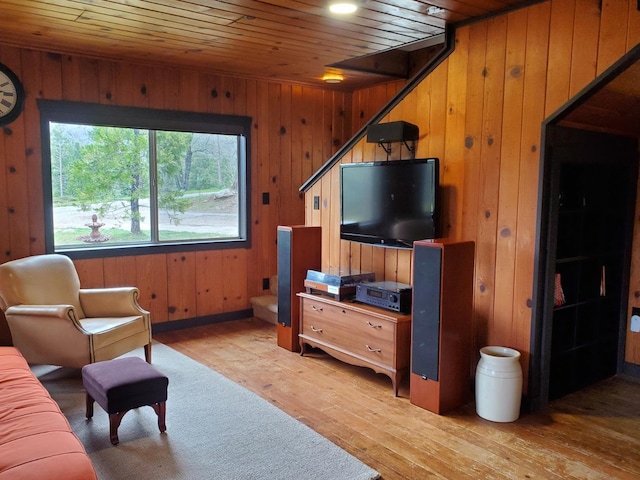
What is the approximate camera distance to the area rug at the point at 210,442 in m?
2.51

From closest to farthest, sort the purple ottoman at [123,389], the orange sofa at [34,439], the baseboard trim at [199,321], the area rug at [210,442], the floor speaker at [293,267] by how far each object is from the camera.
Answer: the orange sofa at [34,439], the area rug at [210,442], the purple ottoman at [123,389], the floor speaker at [293,267], the baseboard trim at [199,321]

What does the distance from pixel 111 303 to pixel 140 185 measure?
4.30ft

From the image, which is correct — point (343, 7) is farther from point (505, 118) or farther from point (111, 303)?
point (111, 303)

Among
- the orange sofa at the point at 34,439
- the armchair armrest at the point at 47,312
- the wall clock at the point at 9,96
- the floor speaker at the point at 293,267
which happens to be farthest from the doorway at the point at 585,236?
the wall clock at the point at 9,96

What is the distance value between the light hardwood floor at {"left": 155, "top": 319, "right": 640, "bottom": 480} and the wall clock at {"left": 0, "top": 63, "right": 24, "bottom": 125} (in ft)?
7.67

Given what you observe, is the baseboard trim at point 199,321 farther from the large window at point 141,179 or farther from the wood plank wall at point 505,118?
the wood plank wall at point 505,118

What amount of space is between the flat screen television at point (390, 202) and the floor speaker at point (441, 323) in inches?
16.3

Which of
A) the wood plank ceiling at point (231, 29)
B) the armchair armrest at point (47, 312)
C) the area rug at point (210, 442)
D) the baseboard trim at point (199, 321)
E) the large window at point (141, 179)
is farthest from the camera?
the baseboard trim at point (199, 321)

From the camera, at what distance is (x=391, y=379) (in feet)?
11.7

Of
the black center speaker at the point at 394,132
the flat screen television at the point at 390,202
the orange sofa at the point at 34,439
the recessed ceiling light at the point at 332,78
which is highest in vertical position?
the recessed ceiling light at the point at 332,78

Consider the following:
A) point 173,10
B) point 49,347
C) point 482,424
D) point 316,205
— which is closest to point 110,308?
point 49,347

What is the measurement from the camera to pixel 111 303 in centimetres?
398

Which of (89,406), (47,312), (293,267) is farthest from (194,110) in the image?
(89,406)

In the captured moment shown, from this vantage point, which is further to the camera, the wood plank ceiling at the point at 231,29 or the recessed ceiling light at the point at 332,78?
the recessed ceiling light at the point at 332,78
